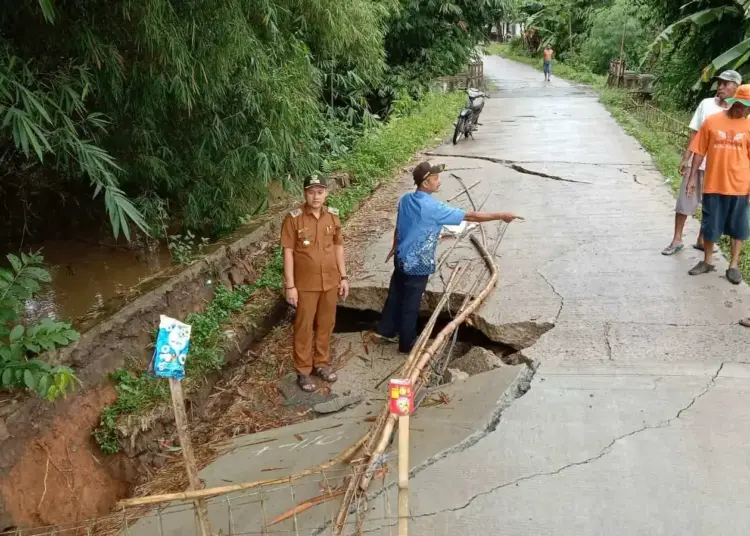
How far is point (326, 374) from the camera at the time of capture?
5.00 meters

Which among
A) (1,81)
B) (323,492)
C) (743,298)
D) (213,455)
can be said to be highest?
(1,81)

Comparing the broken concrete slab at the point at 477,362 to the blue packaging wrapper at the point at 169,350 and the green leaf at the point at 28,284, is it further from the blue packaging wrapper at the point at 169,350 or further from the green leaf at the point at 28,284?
the green leaf at the point at 28,284

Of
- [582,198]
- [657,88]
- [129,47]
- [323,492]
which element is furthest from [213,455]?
[657,88]

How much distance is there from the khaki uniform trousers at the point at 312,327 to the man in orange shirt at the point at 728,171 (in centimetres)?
302

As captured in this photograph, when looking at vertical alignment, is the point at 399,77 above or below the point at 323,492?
above

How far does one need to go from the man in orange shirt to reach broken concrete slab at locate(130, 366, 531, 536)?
86.1 inches

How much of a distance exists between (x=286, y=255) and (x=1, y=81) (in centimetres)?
198

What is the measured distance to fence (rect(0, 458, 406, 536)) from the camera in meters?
2.80

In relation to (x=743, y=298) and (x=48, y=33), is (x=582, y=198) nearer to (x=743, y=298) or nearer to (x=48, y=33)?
Result: (x=743, y=298)

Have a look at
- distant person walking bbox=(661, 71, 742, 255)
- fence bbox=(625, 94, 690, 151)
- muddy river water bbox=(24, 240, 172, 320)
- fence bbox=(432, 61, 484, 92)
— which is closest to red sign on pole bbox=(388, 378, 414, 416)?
muddy river water bbox=(24, 240, 172, 320)

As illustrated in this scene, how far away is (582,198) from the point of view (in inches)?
302

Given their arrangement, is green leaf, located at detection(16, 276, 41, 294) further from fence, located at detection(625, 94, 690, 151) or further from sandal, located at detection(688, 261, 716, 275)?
fence, located at detection(625, 94, 690, 151)

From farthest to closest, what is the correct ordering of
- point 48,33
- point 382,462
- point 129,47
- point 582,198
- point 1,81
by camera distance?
point 582,198 < point 129,47 < point 48,33 < point 1,81 < point 382,462

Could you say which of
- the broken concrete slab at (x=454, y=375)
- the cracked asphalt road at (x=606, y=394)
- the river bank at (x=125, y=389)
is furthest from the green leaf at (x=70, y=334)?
the broken concrete slab at (x=454, y=375)
